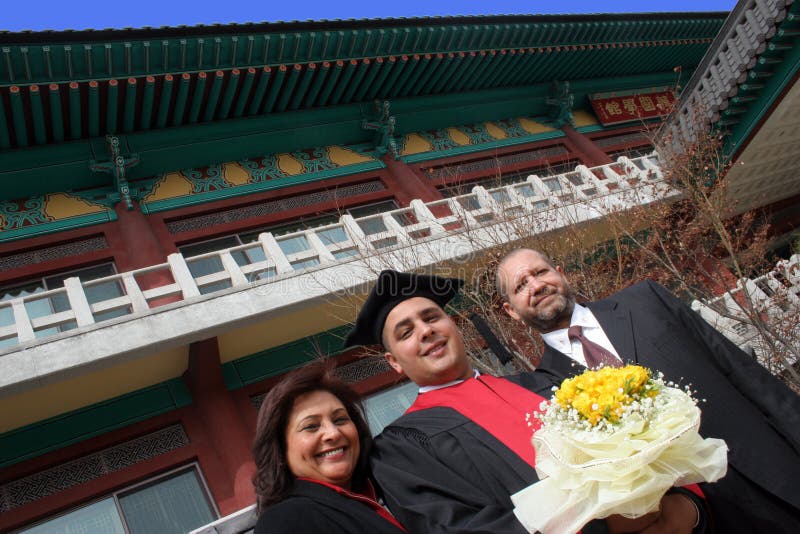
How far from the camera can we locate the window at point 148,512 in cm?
647

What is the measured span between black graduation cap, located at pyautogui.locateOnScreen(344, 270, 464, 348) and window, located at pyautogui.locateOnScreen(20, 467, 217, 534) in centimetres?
458

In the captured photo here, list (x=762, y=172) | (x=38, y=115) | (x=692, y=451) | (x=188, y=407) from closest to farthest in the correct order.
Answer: (x=692, y=451) < (x=188, y=407) < (x=38, y=115) < (x=762, y=172)

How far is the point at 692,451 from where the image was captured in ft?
6.23

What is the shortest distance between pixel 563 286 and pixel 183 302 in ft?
16.3

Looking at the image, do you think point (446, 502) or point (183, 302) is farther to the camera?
point (183, 302)

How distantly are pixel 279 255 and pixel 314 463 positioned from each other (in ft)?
17.4

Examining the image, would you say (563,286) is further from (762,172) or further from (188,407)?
(762,172)

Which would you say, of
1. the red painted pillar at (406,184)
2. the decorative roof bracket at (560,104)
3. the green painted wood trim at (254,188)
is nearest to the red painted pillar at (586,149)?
the decorative roof bracket at (560,104)

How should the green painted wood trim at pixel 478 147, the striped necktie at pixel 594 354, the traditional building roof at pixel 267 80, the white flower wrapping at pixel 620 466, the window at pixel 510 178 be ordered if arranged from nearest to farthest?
the white flower wrapping at pixel 620 466, the striped necktie at pixel 594 354, the traditional building roof at pixel 267 80, the window at pixel 510 178, the green painted wood trim at pixel 478 147

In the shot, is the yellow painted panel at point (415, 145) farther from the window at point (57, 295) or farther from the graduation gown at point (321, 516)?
the graduation gown at point (321, 516)

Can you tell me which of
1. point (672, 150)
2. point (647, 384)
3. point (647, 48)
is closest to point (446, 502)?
point (647, 384)

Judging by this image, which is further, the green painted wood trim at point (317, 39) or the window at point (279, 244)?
the window at point (279, 244)

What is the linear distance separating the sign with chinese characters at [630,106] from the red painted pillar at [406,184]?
5600 millimetres

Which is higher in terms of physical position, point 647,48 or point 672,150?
point 647,48
